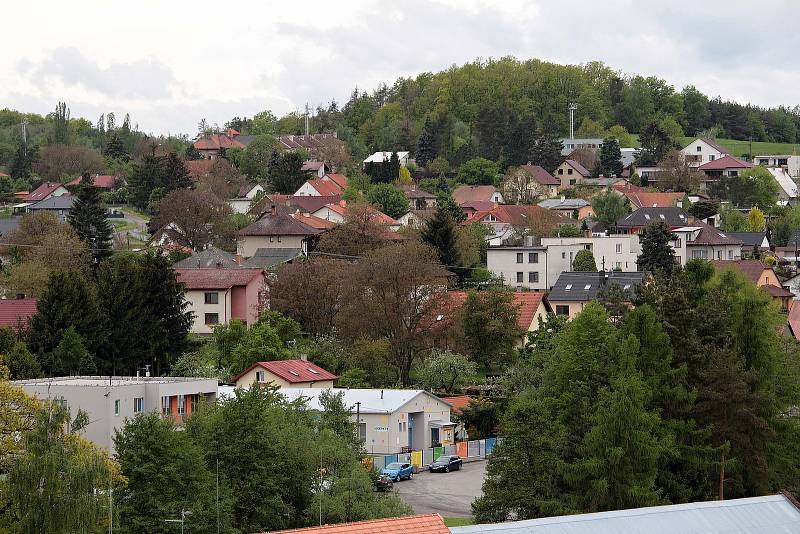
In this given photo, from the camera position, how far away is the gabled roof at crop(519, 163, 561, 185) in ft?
389

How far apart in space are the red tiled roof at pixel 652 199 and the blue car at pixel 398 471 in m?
58.7

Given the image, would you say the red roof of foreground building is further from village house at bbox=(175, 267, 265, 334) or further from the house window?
village house at bbox=(175, 267, 265, 334)

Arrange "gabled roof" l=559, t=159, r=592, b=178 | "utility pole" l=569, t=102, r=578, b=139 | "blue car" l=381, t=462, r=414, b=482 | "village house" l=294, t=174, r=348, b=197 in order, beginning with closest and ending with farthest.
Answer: "blue car" l=381, t=462, r=414, b=482 → "village house" l=294, t=174, r=348, b=197 → "gabled roof" l=559, t=159, r=592, b=178 → "utility pole" l=569, t=102, r=578, b=139

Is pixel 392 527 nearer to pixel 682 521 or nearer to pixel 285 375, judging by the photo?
pixel 682 521

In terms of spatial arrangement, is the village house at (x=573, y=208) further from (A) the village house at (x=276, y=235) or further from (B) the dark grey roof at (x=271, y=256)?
(B) the dark grey roof at (x=271, y=256)

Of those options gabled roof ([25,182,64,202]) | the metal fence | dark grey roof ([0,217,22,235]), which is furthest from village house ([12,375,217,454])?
gabled roof ([25,182,64,202])

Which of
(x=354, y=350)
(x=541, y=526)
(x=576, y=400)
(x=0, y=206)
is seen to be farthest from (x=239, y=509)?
(x=0, y=206)

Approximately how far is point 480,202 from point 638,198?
1264 cm

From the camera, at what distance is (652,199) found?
104 m

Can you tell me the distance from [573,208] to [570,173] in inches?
873

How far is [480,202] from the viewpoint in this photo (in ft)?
358

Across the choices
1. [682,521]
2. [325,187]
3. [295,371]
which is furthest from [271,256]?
[682,521]

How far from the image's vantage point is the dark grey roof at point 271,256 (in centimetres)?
7853

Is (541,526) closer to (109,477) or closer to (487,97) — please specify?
(109,477)
